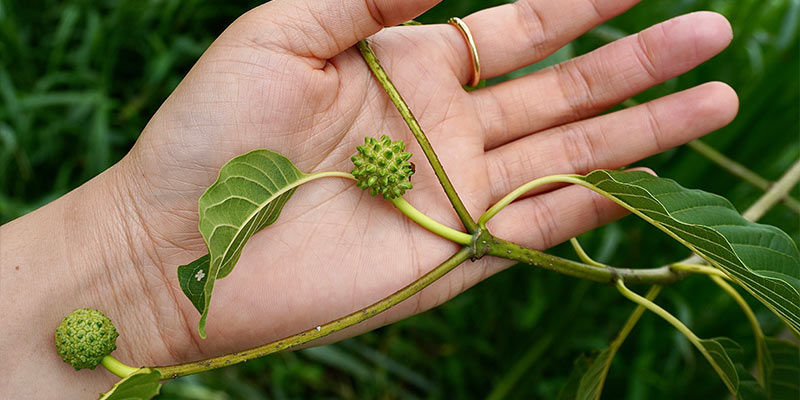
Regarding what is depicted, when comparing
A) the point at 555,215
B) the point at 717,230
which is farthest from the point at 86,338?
the point at 717,230

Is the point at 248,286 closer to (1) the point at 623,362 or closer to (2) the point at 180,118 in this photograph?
(2) the point at 180,118

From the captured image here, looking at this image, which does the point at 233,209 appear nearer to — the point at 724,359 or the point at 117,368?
the point at 117,368

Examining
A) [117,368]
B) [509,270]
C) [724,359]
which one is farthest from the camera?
[509,270]

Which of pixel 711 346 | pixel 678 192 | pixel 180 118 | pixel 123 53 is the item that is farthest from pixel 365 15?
pixel 123 53

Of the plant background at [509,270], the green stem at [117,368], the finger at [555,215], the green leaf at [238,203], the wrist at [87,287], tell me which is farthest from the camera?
the plant background at [509,270]

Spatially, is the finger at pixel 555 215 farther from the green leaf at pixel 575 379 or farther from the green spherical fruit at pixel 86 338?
the green spherical fruit at pixel 86 338

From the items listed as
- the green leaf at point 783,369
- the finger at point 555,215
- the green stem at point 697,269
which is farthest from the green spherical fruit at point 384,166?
the green leaf at point 783,369
